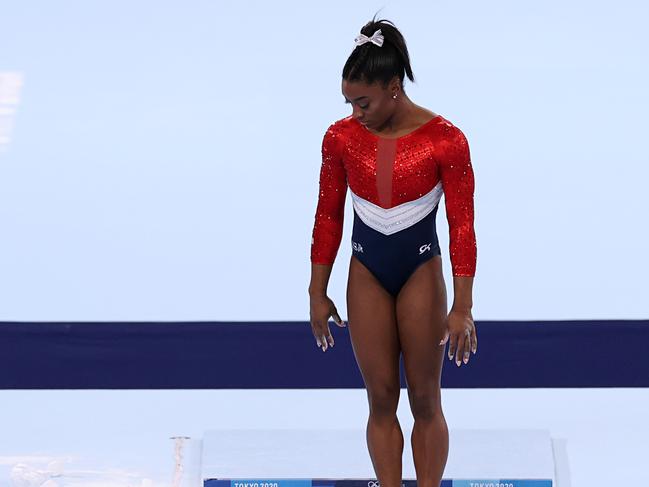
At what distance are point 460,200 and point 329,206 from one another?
37cm

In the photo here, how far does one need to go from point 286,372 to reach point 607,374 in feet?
3.99

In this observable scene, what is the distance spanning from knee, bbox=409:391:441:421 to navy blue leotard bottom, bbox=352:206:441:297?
10.5 inches

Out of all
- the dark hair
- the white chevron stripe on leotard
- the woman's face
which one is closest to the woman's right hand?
the white chevron stripe on leotard

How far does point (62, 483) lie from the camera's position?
4.15 meters

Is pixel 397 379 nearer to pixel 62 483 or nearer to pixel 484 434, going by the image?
pixel 484 434

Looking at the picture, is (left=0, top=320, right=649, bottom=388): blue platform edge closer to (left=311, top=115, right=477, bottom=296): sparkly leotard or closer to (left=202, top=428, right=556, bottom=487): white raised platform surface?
(left=202, top=428, right=556, bottom=487): white raised platform surface

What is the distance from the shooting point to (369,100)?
3.18 metres

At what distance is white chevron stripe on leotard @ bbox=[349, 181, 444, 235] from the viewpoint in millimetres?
3252

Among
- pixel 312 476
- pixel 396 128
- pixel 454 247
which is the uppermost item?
pixel 396 128

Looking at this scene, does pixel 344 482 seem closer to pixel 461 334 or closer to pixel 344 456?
pixel 344 456

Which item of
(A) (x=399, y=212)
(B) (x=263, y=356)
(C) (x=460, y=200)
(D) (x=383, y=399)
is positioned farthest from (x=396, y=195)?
(B) (x=263, y=356)

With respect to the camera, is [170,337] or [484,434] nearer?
[484,434]

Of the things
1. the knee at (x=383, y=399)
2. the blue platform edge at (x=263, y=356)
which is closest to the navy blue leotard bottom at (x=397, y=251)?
the knee at (x=383, y=399)

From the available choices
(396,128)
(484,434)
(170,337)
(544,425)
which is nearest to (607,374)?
(544,425)
